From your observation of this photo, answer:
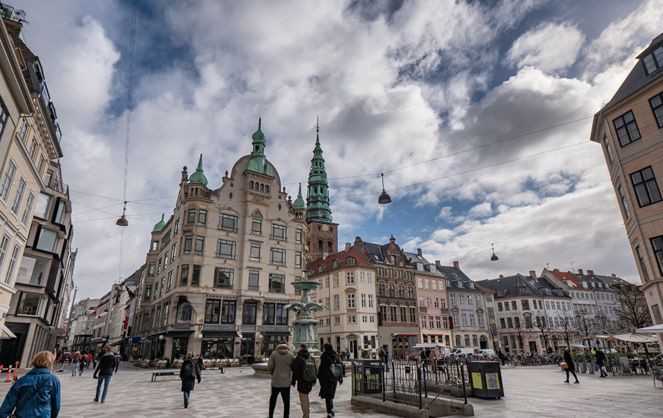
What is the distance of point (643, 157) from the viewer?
18.5 meters

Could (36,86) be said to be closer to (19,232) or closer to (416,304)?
(19,232)

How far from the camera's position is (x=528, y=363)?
36250 millimetres

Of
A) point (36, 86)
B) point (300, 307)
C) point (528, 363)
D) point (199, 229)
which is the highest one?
point (36, 86)

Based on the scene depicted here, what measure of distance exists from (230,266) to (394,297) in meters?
26.0

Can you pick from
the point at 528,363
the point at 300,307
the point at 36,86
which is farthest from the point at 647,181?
the point at 36,86

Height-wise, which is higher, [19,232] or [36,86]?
[36,86]

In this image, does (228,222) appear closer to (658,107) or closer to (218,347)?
(218,347)

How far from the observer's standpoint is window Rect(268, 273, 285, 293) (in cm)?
4109

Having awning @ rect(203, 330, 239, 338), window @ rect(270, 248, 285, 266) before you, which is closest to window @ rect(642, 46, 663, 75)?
window @ rect(270, 248, 285, 266)

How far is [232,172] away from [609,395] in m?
38.2

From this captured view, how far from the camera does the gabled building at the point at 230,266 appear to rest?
36031 millimetres

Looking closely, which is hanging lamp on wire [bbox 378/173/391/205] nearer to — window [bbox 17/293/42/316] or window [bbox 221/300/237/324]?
window [bbox 221/300/237/324]

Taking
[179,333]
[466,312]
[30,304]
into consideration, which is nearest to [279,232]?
[179,333]

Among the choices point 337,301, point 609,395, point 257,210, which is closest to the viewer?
point 609,395
